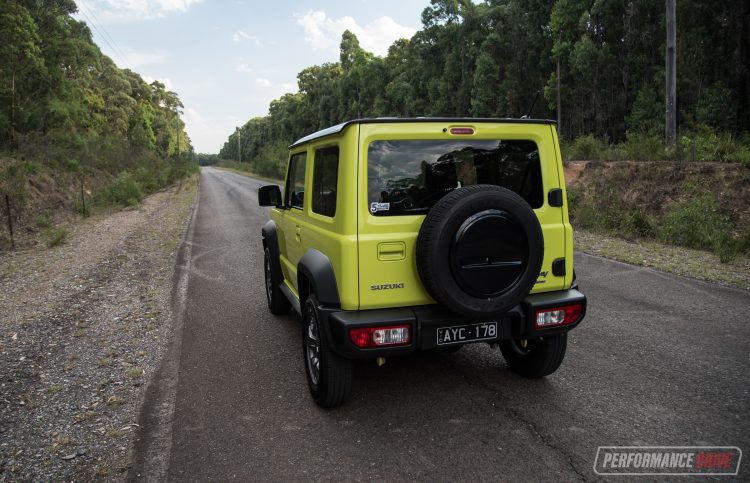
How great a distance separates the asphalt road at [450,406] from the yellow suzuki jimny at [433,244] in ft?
1.55

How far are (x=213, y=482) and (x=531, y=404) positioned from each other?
2.22 m

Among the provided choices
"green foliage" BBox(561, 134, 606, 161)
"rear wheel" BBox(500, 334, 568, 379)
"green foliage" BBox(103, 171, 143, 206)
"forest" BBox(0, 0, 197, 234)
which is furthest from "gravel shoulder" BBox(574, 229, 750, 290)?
"green foliage" BBox(103, 171, 143, 206)

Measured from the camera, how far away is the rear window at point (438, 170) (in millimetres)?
3275

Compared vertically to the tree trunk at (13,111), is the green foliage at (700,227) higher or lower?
lower

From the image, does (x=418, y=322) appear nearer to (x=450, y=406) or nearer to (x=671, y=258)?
(x=450, y=406)

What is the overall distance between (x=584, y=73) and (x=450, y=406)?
33.0 metres

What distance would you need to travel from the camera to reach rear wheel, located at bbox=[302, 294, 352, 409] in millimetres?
3379

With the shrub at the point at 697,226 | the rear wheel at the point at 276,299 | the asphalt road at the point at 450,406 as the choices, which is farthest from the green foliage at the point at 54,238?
the shrub at the point at 697,226

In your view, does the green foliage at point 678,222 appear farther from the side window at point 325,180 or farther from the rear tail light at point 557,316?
the side window at point 325,180

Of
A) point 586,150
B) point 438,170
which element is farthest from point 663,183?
point 438,170

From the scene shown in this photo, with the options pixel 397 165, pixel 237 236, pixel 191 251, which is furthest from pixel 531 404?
pixel 237 236

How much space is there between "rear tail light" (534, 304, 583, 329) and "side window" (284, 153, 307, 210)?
7.40ft

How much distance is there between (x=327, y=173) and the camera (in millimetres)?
3738

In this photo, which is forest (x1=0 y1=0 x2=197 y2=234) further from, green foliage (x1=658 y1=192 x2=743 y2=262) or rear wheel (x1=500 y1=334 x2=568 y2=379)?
green foliage (x1=658 y1=192 x2=743 y2=262)
